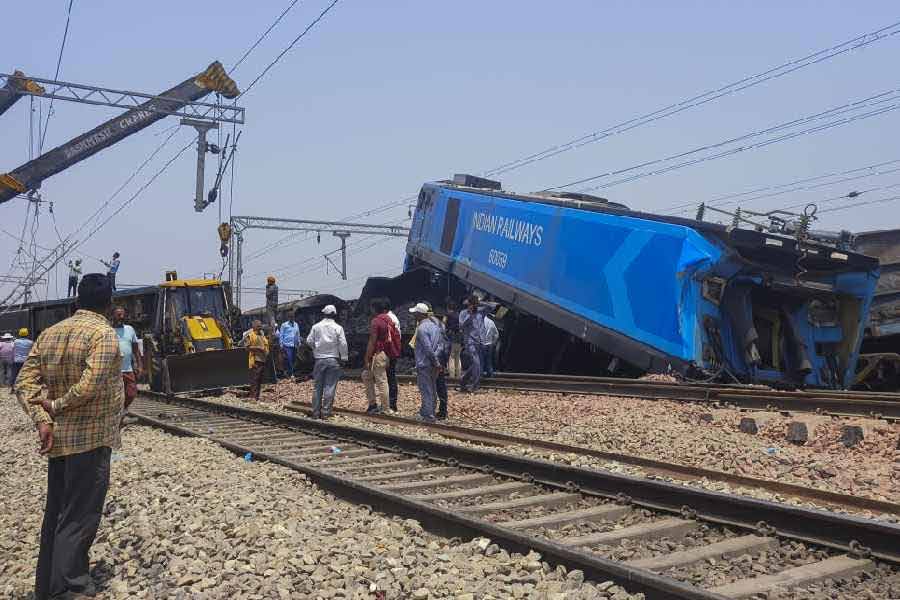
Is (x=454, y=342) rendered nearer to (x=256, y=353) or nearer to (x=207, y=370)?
(x=256, y=353)

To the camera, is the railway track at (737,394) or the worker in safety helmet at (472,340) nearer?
the railway track at (737,394)

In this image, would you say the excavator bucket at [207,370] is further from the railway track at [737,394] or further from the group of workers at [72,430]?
the group of workers at [72,430]

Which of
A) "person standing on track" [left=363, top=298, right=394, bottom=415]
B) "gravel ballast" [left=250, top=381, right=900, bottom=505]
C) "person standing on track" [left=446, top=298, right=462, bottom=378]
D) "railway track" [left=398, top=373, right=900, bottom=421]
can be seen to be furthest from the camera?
"person standing on track" [left=446, top=298, right=462, bottom=378]

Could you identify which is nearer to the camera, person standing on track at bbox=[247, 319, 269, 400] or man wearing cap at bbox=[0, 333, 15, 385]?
person standing on track at bbox=[247, 319, 269, 400]

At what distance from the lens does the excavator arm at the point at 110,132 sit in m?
21.7

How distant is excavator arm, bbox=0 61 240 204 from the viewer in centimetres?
2169

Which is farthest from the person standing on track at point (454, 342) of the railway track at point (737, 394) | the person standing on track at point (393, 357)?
the person standing on track at point (393, 357)

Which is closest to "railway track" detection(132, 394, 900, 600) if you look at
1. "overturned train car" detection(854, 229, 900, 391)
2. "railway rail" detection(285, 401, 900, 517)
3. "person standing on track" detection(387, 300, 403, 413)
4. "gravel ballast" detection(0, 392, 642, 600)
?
"gravel ballast" detection(0, 392, 642, 600)

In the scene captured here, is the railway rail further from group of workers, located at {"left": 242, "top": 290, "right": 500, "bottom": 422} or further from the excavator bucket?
the excavator bucket

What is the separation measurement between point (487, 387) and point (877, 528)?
10567mm

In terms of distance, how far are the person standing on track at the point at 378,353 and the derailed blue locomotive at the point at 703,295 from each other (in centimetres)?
416

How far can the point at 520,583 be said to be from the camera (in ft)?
13.0

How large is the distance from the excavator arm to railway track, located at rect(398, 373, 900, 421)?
1268 cm

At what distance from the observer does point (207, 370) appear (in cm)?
1648
